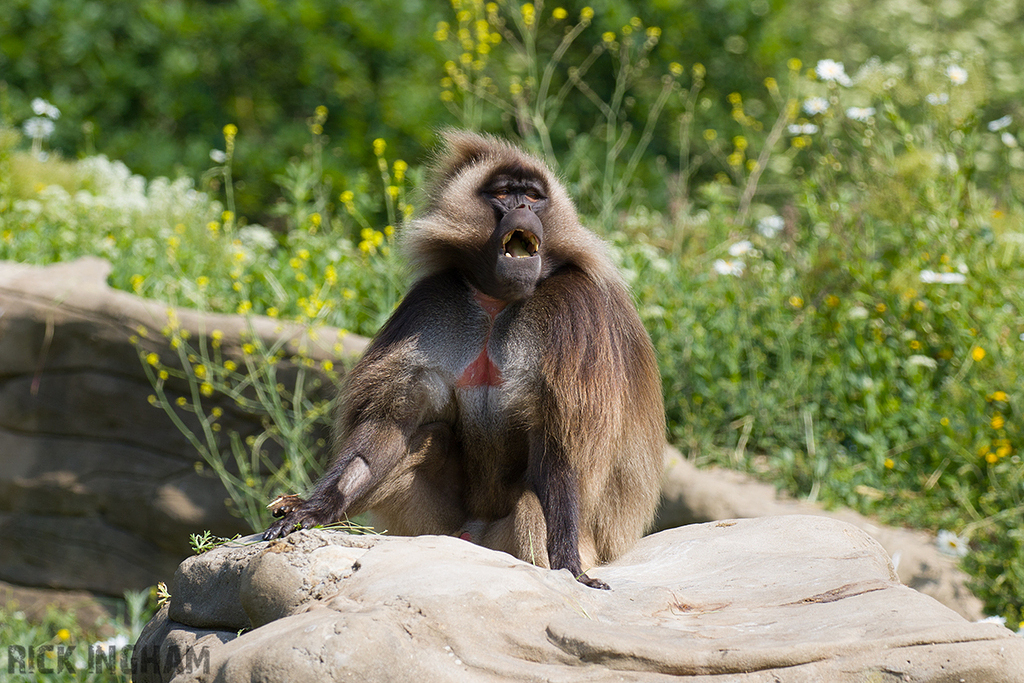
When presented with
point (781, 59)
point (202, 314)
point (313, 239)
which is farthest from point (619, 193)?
point (781, 59)

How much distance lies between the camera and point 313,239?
708 centimetres

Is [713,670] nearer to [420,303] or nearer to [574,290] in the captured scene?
[574,290]

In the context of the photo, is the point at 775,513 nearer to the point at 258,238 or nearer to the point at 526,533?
the point at 526,533

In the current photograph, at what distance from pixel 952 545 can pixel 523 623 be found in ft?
10.1

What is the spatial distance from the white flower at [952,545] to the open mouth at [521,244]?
261 cm

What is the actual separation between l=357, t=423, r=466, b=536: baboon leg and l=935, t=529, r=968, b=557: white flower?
248 cm

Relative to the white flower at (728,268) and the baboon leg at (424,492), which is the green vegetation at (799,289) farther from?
the baboon leg at (424,492)

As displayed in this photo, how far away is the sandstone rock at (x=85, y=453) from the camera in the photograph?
6242mm

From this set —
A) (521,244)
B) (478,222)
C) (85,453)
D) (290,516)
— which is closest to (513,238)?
(521,244)

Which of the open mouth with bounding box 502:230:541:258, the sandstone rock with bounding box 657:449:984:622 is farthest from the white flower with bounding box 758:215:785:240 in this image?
the open mouth with bounding box 502:230:541:258

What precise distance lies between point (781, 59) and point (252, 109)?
6420 millimetres

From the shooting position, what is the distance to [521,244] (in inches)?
154

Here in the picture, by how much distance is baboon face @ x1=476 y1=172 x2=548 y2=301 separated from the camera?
373cm

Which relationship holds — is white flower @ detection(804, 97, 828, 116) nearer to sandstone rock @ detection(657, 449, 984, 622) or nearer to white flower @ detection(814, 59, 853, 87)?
white flower @ detection(814, 59, 853, 87)
